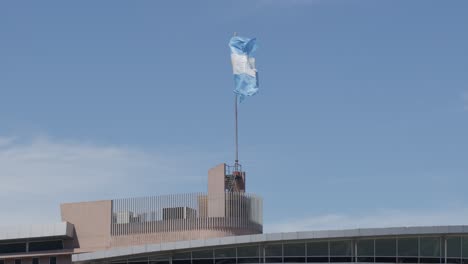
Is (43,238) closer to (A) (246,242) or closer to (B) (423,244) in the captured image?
(A) (246,242)

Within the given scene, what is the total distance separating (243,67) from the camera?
87.9 meters

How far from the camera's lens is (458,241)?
69188mm

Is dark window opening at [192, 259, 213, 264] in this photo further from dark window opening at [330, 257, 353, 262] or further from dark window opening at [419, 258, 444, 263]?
dark window opening at [419, 258, 444, 263]

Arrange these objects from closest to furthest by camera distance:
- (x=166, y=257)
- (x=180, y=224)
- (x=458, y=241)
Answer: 1. (x=458, y=241)
2. (x=166, y=257)
3. (x=180, y=224)

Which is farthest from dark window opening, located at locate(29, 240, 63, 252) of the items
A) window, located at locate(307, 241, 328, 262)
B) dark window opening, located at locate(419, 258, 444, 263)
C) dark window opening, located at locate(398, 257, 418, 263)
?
dark window opening, located at locate(419, 258, 444, 263)

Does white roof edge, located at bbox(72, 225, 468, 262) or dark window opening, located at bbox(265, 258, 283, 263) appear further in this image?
dark window opening, located at bbox(265, 258, 283, 263)

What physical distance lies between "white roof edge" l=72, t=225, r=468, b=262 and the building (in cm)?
6

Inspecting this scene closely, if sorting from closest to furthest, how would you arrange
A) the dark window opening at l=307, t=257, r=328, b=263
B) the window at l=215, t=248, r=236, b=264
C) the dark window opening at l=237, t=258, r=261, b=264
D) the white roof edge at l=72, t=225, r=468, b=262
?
1. the white roof edge at l=72, t=225, r=468, b=262
2. the dark window opening at l=307, t=257, r=328, b=263
3. the dark window opening at l=237, t=258, r=261, b=264
4. the window at l=215, t=248, r=236, b=264

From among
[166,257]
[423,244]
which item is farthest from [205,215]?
[423,244]

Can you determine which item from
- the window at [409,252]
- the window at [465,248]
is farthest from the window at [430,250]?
the window at [465,248]

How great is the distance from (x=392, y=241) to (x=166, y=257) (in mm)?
15738

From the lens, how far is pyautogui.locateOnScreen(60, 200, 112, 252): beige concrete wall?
264 feet

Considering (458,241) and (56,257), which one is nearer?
(458,241)

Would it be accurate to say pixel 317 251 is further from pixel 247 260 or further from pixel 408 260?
pixel 408 260
